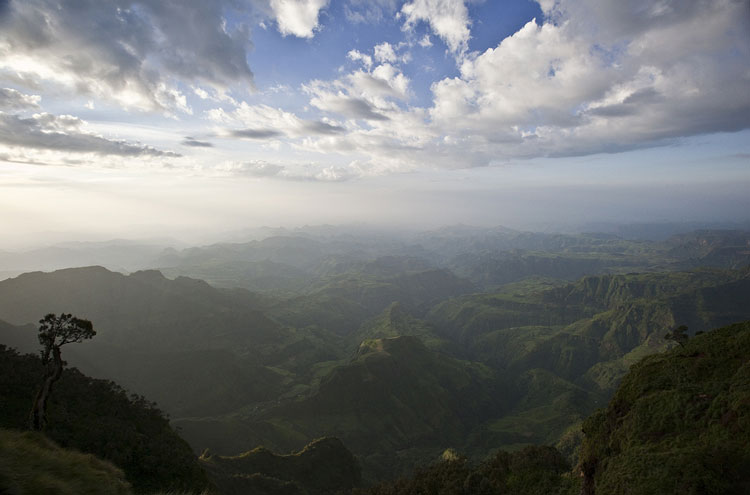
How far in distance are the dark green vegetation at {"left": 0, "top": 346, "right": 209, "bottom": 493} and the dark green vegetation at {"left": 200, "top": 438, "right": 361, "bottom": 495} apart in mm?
16581

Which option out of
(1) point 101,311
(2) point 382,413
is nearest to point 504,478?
(2) point 382,413

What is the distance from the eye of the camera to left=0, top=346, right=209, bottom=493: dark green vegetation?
3200 centimetres

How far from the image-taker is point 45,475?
11.9m

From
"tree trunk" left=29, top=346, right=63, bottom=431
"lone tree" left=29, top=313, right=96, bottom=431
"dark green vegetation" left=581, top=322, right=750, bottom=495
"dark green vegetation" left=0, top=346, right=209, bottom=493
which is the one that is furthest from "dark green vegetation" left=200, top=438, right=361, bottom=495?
"dark green vegetation" left=581, top=322, right=750, bottom=495

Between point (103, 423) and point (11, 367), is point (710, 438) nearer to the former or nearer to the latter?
point (103, 423)

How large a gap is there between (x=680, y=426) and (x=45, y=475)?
34.5m

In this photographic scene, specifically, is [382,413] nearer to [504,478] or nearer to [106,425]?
[504,478]

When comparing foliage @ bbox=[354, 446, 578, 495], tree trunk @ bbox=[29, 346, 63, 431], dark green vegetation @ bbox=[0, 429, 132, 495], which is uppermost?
dark green vegetation @ bbox=[0, 429, 132, 495]

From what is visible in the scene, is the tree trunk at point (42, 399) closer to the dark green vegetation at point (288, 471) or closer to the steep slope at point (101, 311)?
the dark green vegetation at point (288, 471)

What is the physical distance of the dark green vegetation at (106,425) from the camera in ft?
105

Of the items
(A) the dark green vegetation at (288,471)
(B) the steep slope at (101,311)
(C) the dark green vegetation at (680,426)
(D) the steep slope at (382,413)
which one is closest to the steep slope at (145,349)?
(B) the steep slope at (101,311)

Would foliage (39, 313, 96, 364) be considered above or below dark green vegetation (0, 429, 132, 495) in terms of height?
above

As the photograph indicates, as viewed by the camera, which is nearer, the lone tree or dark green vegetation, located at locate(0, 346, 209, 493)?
the lone tree

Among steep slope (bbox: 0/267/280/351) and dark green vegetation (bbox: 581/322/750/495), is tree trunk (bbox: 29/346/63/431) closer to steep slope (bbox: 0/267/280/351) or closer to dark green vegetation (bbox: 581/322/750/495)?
dark green vegetation (bbox: 581/322/750/495)
